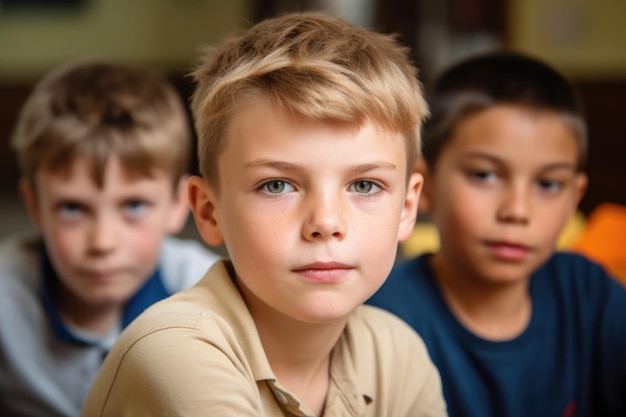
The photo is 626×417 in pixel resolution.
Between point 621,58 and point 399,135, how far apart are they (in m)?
4.48

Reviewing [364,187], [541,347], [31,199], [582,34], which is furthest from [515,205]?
[582,34]

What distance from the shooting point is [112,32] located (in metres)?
6.47

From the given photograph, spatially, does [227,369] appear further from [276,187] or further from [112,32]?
[112,32]

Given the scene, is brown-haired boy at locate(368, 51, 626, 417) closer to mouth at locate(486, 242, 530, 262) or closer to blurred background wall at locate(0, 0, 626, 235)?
mouth at locate(486, 242, 530, 262)

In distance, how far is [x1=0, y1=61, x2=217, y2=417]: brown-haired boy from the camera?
5.26ft

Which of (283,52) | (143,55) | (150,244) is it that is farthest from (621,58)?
(283,52)

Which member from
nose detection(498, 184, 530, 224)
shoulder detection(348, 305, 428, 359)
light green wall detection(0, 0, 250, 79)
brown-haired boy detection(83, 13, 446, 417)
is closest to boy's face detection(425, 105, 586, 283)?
nose detection(498, 184, 530, 224)

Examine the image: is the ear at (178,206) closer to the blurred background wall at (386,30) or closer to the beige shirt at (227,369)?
the beige shirt at (227,369)

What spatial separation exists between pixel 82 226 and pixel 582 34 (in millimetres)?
4284

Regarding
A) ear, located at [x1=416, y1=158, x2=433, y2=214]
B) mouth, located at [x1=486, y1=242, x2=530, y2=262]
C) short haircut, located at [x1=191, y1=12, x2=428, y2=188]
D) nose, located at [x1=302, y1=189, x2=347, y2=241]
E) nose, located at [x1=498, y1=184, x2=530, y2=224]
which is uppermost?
short haircut, located at [x1=191, y1=12, x2=428, y2=188]

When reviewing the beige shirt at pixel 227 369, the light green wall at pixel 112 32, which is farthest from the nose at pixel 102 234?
the light green wall at pixel 112 32

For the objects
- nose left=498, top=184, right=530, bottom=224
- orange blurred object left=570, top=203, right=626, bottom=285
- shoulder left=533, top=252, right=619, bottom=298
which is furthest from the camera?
orange blurred object left=570, top=203, right=626, bottom=285

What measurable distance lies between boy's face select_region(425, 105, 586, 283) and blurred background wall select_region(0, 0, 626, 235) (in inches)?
109

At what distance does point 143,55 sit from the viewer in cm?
647
